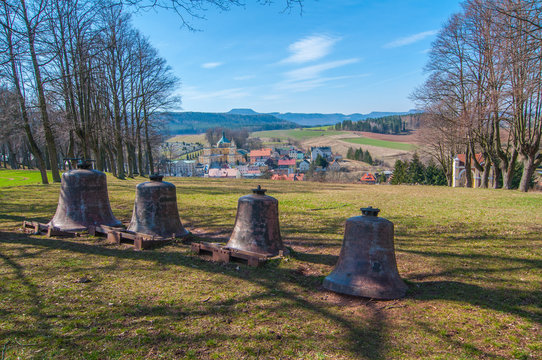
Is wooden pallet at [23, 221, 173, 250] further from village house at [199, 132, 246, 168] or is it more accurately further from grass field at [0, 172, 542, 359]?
village house at [199, 132, 246, 168]

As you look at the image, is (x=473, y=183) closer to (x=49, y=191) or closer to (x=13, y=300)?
(x=49, y=191)

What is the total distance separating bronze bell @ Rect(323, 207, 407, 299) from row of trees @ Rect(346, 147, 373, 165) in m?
107

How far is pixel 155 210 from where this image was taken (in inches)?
287

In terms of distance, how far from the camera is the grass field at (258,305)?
3125 millimetres

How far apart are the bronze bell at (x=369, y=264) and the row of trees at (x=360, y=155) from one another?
350 feet

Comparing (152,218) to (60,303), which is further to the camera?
(152,218)

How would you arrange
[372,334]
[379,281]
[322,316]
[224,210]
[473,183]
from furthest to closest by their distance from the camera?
1. [473,183]
2. [224,210]
3. [379,281]
4. [322,316]
5. [372,334]

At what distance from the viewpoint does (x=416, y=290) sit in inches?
184

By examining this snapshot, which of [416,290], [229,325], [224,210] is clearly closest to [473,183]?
[224,210]

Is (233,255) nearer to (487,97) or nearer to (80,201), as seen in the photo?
(80,201)

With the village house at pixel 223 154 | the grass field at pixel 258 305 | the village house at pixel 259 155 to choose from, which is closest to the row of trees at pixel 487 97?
the grass field at pixel 258 305

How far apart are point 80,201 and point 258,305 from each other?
5827 millimetres

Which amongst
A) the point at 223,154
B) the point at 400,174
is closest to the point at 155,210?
the point at 400,174

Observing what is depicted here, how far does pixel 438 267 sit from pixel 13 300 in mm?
6235
